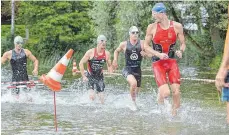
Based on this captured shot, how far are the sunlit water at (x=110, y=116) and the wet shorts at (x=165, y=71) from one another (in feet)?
2.20

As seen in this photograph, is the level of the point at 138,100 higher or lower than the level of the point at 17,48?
lower

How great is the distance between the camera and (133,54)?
12781mm

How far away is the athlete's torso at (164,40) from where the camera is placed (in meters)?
10.8

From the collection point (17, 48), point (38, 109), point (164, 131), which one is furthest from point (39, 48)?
point (164, 131)

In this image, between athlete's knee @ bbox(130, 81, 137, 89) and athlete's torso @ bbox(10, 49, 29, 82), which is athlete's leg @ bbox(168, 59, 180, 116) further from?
athlete's torso @ bbox(10, 49, 29, 82)

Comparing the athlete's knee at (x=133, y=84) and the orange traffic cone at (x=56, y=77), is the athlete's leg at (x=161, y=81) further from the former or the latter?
the orange traffic cone at (x=56, y=77)

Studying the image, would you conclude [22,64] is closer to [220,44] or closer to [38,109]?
[38,109]

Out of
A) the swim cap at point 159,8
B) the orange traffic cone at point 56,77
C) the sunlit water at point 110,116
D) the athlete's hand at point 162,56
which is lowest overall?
the sunlit water at point 110,116

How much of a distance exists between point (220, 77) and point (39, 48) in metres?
36.5

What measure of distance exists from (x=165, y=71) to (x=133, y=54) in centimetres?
204

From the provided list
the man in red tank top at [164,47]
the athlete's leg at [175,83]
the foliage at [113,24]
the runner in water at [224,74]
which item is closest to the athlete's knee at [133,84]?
the man in red tank top at [164,47]

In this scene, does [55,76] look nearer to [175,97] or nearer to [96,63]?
[175,97]

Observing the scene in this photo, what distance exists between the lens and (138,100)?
1430 centimetres

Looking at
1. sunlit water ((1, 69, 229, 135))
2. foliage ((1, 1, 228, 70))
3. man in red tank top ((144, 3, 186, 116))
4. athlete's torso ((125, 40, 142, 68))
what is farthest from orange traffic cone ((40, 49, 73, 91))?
foliage ((1, 1, 228, 70))
